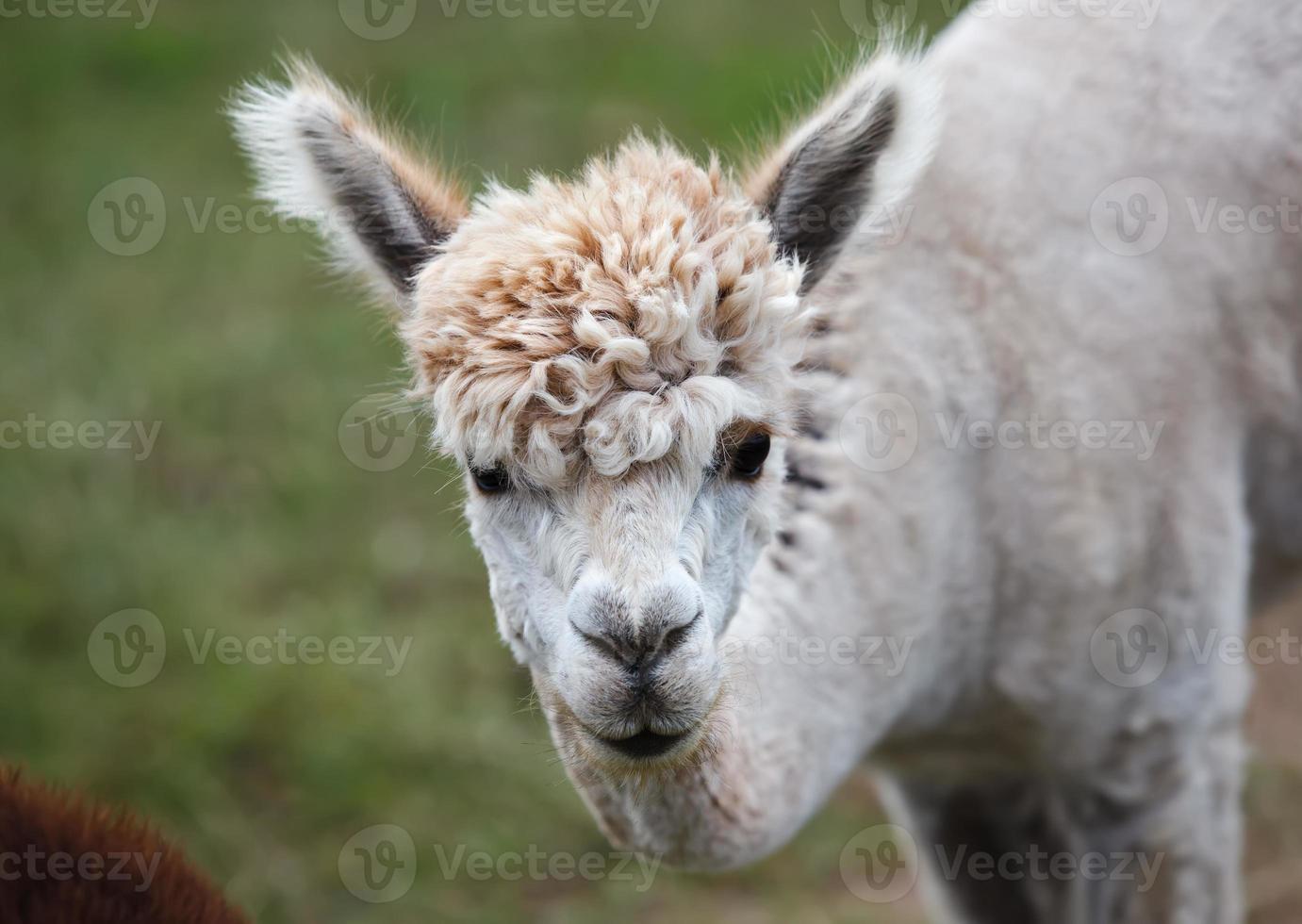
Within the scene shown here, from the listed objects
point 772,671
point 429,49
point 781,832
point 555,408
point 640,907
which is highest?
point 429,49

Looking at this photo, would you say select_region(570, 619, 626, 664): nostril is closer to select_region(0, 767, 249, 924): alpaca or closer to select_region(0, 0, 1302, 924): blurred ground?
select_region(0, 0, 1302, 924): blurred ground

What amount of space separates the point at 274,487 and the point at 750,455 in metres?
4.70

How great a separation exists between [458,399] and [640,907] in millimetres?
3044

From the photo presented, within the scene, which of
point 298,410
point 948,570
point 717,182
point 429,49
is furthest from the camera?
point 429,49

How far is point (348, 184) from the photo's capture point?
2.71 m

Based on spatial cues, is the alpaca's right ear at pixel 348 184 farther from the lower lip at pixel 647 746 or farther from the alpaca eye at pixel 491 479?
the lower lip at pixel 647 746

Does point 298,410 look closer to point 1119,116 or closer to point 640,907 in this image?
point 640,907

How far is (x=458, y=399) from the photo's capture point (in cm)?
234

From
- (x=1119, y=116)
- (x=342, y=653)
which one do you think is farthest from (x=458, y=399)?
(x=342, y=653)

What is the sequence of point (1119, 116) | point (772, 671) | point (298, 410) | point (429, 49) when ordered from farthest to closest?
1. point (429, 49)
2. point (298, 410)
3. point (1119, 116)
4. point (772, 671)

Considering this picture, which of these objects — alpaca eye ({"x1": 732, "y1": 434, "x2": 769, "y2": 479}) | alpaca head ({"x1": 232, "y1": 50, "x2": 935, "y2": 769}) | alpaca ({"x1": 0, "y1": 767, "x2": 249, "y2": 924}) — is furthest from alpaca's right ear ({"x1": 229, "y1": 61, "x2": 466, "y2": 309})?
alpaca ({"x1": 0, "y1": 767, "x2": 249, "y2": 924})

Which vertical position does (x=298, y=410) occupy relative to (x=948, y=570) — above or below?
above

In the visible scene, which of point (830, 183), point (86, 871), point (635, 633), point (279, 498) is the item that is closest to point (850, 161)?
point (830, 183)

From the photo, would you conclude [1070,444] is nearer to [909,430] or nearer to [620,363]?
[909,430]
